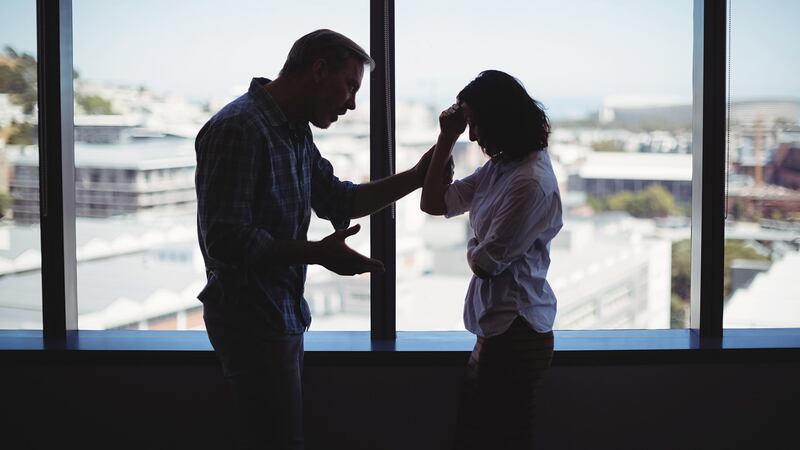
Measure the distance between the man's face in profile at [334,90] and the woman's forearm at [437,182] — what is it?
0.32 metres

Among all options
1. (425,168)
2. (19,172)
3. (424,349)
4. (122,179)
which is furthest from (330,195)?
(19,172)

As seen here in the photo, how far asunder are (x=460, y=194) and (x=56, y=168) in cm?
142

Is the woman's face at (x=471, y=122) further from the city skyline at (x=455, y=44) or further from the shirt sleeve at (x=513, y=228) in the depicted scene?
the city skyline at (x=455, y=44)

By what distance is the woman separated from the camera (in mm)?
1851

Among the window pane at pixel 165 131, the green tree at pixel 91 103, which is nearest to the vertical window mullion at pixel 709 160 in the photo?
the window pane at pixel 165 131

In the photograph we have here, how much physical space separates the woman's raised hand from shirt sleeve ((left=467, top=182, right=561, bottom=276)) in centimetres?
27

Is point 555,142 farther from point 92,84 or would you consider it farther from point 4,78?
point 4,78

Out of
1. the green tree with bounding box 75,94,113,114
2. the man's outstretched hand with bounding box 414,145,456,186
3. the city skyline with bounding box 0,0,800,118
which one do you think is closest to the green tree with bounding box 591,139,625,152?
the city skyline with bounding box 0,0,800,118

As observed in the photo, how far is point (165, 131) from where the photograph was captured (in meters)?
2.58

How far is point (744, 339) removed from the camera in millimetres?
2559

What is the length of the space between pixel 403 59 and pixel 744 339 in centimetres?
149

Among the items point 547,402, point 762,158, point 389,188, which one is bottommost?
point 547,402

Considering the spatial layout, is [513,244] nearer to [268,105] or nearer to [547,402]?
[268,105]

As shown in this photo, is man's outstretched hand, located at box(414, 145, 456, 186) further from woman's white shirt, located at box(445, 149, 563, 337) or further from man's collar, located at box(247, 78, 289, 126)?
man's collar, located at box(247, 78, 289, 126)
